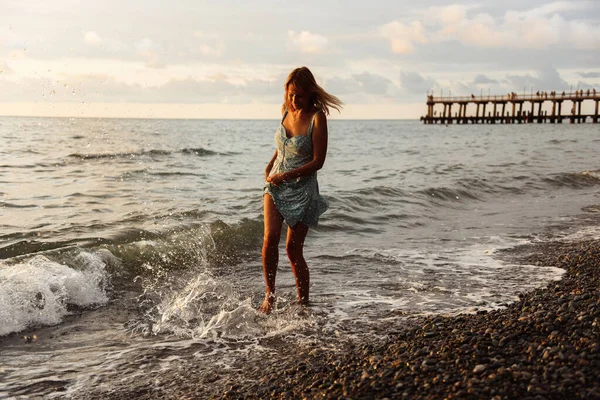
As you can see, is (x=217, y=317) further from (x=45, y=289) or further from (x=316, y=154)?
(x=45, y=289)

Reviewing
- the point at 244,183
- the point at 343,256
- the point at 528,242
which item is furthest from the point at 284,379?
the point at 244,183

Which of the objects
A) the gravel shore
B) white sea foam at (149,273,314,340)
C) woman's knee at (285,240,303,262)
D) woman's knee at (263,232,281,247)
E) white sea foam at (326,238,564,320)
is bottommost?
white sea foam at (149,273,314,340)

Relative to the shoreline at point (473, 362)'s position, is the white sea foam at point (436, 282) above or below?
below

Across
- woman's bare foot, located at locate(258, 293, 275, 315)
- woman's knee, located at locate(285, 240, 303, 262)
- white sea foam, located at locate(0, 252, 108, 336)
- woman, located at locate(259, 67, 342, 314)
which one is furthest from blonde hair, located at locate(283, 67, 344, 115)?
white sea foam, located at locate(0, 252, 108, 336)

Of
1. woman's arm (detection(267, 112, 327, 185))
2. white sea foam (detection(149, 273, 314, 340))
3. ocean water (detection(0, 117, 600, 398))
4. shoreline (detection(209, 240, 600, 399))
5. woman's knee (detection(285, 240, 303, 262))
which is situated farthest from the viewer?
woman's knee (detection(285, 240, 303, 262))

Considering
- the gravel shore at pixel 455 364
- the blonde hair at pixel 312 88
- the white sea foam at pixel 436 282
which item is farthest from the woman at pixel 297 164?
the gravel shore at pixel 455 364

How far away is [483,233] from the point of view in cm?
974

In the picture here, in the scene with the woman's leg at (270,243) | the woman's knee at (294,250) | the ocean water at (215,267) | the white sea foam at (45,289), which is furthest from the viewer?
the white sea foam at (45,289)

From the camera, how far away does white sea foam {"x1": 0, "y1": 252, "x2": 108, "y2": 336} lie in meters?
5.60

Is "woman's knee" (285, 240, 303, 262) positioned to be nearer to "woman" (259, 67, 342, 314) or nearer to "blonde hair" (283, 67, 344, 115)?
"woman" (259, 67, 342, 314)

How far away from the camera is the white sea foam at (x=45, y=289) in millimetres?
5602

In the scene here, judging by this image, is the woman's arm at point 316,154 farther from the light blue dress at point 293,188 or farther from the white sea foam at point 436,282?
the white sea foam at point 436,282

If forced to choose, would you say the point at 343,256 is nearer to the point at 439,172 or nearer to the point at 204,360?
the point at 204,360

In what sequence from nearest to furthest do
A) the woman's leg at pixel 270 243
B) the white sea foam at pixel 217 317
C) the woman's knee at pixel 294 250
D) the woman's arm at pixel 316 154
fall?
the woman's arm at pixel 316 154 < the white sea foam at pixel 217 317 < the woman's leg at pixel 270 243 < the woman's knee at pixel 294 250
